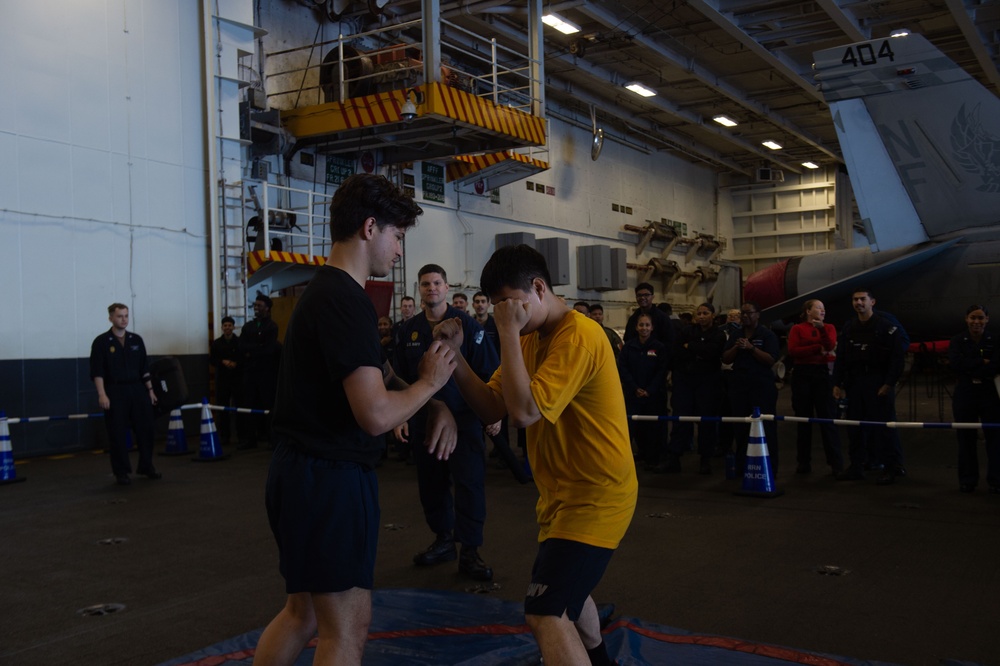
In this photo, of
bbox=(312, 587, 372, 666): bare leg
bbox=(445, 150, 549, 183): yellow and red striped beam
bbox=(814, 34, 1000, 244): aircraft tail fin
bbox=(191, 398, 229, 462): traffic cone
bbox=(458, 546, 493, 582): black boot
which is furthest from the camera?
bbox=(445, 150, 549, 183): yellow and red striped beam

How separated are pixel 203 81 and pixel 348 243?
11008mm

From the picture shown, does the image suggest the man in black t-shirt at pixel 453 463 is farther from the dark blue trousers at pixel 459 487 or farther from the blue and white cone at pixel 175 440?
the blue and white cone at pixel 175 440

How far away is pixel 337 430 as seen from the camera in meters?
2.43

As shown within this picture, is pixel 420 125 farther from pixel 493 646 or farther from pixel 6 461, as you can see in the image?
pixel 493 646

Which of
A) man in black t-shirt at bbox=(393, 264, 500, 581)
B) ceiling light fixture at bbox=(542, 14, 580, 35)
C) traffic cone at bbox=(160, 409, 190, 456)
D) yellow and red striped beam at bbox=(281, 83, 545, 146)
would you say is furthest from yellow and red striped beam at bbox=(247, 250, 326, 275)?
ceiling light fixture at bbox=(542, 14, 580, 35)

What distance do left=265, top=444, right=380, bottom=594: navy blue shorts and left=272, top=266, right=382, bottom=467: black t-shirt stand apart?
5 centimetres

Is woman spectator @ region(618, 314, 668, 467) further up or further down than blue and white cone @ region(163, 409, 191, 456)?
further up

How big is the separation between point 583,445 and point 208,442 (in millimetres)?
8561

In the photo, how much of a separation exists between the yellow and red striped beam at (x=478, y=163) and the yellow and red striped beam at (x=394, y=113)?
2.45 meters

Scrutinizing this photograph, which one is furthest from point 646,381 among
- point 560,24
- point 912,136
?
point 560,24

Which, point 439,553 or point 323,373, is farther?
point 439,553

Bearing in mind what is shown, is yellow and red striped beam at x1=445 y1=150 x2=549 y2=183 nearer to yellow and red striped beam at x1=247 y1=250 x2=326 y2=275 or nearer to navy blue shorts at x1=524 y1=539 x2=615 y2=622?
yellow and red striped beam at x1=247 y1=250 x2=326 y2=275

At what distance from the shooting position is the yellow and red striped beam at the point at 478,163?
17.2 metres

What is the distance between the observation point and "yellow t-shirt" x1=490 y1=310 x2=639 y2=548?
2.56m
